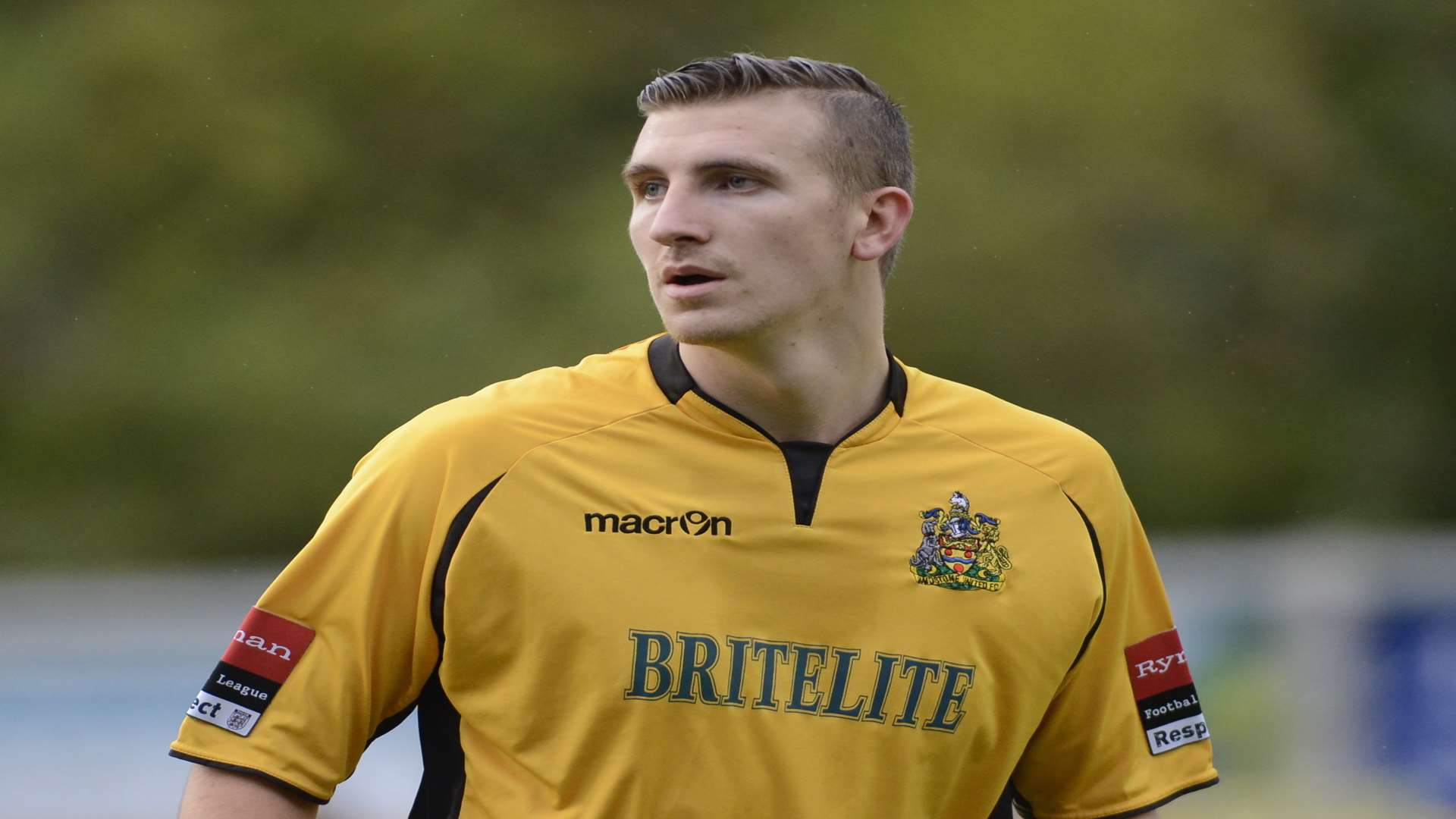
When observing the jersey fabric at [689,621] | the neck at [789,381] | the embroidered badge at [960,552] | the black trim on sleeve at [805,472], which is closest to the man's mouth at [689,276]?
the neck at [789,381]

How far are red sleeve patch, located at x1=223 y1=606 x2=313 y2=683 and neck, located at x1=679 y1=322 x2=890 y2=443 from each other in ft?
2.97

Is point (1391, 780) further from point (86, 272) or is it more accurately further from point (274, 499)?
point (86, 272)

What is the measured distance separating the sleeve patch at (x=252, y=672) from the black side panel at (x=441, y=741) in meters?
0.25

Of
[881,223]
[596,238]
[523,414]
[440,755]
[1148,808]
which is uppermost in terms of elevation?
[596,238]

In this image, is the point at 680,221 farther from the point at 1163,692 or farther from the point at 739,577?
the point at 1163,692

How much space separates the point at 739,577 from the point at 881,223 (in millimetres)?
815

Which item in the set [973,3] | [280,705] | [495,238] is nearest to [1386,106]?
[973,3]

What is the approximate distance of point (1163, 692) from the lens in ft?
12.7

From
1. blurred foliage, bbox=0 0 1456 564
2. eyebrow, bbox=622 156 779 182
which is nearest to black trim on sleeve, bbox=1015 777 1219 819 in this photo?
eyebrow, bbox=622 156 779 182

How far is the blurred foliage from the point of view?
50.2 feet

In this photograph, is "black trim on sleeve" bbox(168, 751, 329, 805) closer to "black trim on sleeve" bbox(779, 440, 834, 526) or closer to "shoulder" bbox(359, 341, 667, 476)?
"shoulder" bbox(359, 341, 667, 476)

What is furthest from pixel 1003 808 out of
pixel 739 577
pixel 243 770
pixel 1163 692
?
pixel 243 770

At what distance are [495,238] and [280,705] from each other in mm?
13212

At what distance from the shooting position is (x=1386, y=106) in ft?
55.8
